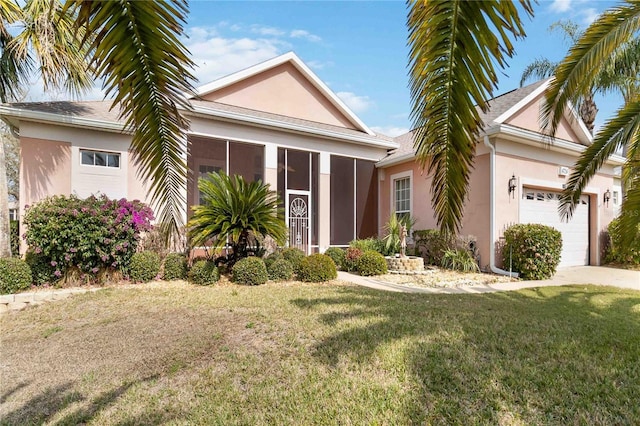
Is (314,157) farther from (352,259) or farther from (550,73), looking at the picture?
(550,73)

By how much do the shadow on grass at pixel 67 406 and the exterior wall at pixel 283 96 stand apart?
972cm

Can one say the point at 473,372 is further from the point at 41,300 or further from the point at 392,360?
the point at 41,300

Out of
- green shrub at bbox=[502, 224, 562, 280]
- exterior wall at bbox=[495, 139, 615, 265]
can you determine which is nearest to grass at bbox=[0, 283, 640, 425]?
green shrub at bbox=[502, 224, 562, 280]

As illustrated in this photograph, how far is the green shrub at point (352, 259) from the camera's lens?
10.4 metres

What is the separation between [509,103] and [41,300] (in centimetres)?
1437

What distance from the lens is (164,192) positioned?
2.57 metres

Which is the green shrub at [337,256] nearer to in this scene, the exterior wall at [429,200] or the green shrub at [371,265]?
the green shrub at [371,265]

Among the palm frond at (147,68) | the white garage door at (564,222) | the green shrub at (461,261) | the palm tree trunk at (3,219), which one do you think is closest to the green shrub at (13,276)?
the palm tree trunk at (3,219)

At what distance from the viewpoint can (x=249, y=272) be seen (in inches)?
315

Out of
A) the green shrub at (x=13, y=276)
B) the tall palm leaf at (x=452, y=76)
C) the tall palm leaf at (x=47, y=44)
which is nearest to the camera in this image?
the tall palm leaf at (x=452, y=76)

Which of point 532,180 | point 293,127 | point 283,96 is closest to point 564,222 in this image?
point 532,180

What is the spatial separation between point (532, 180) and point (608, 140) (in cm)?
628

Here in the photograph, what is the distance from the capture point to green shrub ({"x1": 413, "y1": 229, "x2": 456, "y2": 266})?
436 inches

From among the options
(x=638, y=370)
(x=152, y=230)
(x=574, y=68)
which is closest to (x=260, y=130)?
(x=152, y=230)
